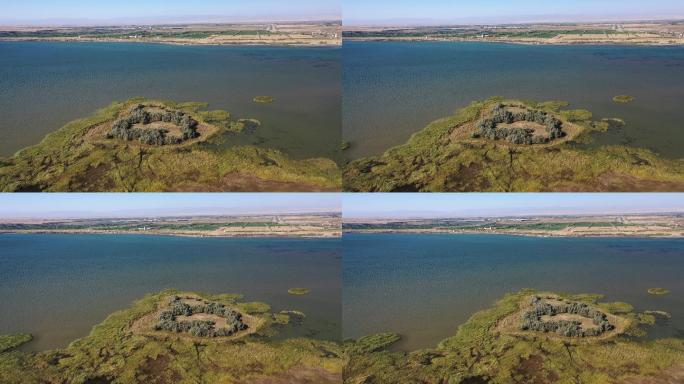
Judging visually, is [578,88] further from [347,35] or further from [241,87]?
[241,87]

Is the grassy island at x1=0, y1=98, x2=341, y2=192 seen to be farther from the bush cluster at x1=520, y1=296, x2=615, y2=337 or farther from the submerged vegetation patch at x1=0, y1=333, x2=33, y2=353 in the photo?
the bush cluster at x1=520, y1=296, x2=615, y2=337

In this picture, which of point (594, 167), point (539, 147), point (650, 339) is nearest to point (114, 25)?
point (539, 147)

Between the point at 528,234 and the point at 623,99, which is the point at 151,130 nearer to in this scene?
the point at 528,234

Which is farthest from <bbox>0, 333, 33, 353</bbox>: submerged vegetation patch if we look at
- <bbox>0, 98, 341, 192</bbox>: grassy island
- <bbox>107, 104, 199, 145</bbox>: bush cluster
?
<bbox>107, 104, 199, 145</bbox>: bush cluster

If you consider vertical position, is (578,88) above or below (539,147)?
above

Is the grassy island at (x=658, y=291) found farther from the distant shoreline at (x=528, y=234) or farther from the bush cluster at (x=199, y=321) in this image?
the bush cluster at (x=199, y=321)

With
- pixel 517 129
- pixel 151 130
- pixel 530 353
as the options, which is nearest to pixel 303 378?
pixel 530 353
